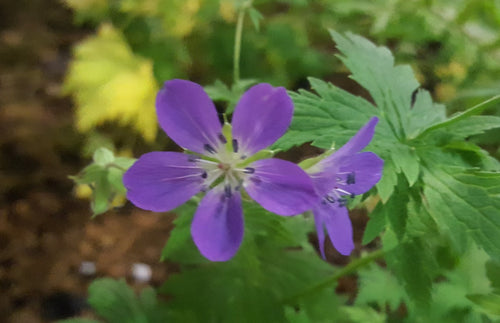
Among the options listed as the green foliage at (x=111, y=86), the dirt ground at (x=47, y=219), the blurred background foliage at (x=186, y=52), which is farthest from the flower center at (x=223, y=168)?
the green foliage at (x=111, y=86)

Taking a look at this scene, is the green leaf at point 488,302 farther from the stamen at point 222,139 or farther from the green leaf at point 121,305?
the green leaf at point 121,305

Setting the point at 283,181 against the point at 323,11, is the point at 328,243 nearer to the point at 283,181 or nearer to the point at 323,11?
the point at 323,11

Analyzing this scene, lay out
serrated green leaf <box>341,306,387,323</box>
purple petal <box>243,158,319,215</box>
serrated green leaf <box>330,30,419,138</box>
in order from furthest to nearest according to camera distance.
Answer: serrated green leaf <box>341,306,387,323</box>, serrated green leaf <box>330,30,419,138</box>, purple petal <box>243,158,319,215</box>

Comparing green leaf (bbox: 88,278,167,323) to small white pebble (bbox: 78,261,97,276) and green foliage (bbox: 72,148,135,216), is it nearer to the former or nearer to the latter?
green foliage (bbox: 72,148,135,216)

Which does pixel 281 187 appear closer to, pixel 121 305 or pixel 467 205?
pixel 467 205

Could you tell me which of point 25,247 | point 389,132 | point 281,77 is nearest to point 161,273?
point 25,247

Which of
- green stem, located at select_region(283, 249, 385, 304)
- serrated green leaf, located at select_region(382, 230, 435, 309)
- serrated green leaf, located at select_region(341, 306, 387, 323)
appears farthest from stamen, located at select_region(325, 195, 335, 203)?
serrated green leaf, located at select_region(341, 306, 387, 323)

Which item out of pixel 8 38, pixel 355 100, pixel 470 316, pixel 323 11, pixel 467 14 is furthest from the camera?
pixel 8 38

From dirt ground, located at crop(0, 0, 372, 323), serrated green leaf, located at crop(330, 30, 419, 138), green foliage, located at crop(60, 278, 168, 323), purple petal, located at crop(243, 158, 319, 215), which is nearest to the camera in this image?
purple petal, located at crop(243, 158, 319, 215)
